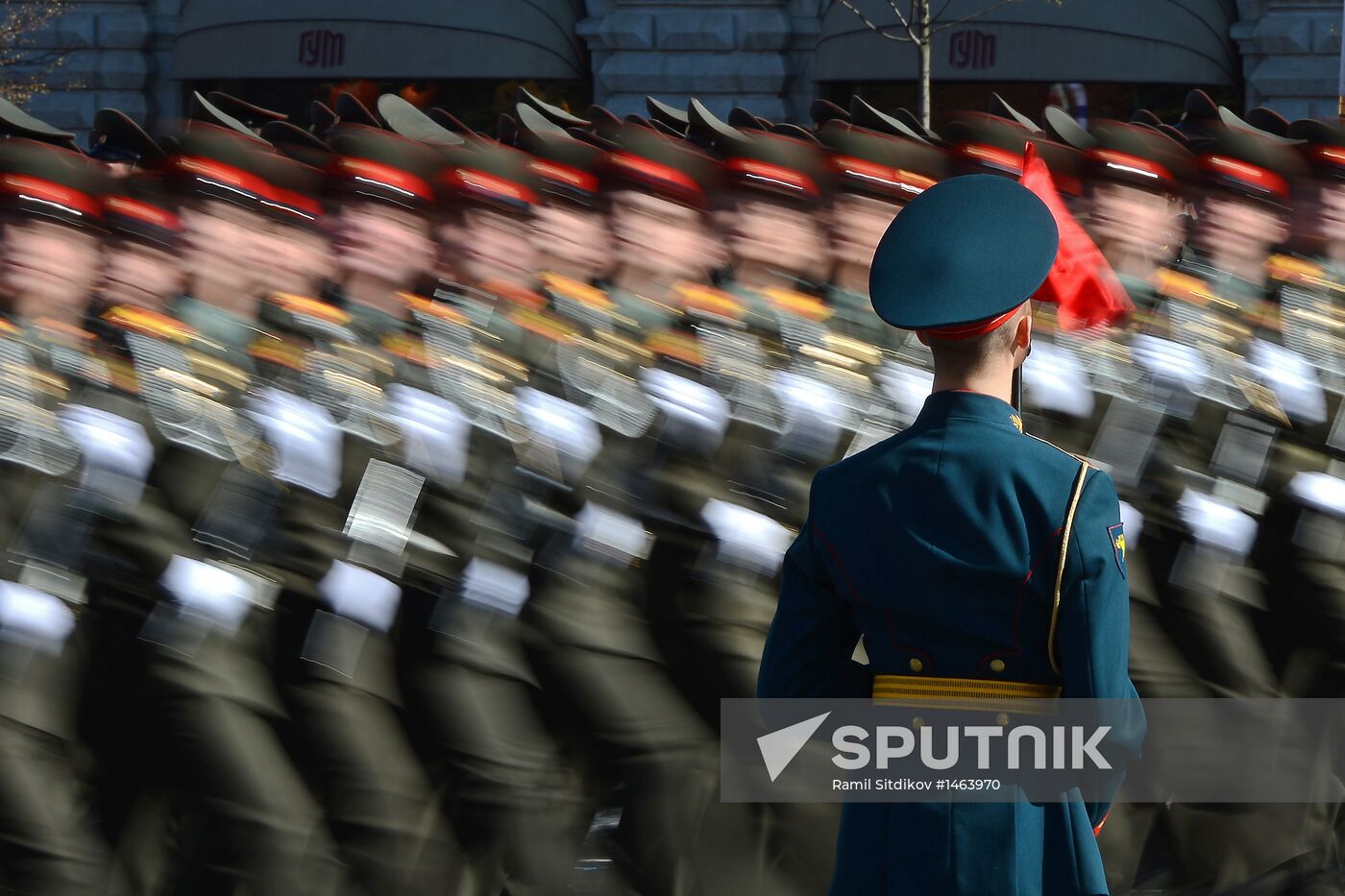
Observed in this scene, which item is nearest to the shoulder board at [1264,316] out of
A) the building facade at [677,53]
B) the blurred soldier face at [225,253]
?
the blurred soldier face at [225,253]

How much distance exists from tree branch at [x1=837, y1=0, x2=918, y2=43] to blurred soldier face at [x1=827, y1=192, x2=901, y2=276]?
1014 cm

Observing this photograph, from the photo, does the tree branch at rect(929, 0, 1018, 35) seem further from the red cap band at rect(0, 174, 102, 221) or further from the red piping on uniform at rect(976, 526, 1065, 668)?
the red piping on uniform at rect(976, 526, 1065, 668)

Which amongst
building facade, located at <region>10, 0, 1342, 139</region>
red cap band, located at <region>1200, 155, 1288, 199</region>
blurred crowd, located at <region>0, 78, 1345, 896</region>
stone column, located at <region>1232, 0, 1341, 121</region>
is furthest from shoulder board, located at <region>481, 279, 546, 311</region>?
stone column, located at <region>1232, 0, 1341, 121</region>

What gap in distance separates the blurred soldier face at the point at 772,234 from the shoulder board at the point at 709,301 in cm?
8

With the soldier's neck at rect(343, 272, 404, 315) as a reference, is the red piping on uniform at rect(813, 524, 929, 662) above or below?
below

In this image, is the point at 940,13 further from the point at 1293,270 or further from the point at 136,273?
the point at 136,273

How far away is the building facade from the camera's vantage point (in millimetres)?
13945

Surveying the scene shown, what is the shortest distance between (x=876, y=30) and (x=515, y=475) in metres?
11.1

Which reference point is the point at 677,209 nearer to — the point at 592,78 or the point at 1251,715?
the point at 1251,715

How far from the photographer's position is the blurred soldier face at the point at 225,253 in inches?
120

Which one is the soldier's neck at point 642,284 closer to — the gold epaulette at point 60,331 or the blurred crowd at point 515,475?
the blurred crowd at point 515,475

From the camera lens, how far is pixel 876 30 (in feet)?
44.4

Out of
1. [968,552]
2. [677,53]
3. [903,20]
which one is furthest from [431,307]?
[677,53]

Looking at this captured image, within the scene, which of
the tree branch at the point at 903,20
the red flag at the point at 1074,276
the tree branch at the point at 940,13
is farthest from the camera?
the tree branch at the point at 940,13
